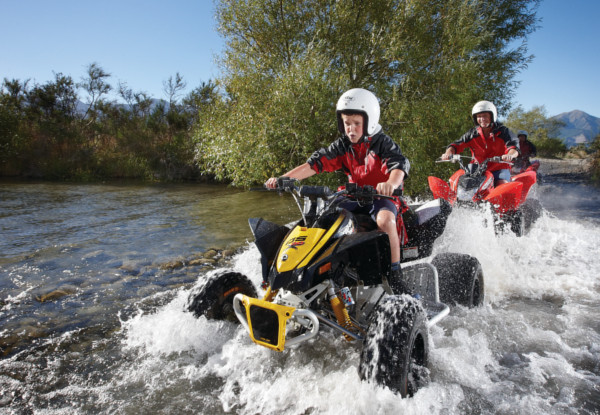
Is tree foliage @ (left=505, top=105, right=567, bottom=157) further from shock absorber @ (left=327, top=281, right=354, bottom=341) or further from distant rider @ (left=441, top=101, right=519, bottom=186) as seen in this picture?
shock absorber @ (left=327, top=281, right=354, bottom=341)

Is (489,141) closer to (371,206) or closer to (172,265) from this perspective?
(371,206)

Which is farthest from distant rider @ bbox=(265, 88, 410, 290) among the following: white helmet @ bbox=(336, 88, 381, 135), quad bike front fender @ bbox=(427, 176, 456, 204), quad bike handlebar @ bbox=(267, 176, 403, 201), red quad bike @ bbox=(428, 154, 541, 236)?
quad bike front fender @ bbox=(427, 176, 456, 204)

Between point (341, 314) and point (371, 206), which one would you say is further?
point (371, 206)

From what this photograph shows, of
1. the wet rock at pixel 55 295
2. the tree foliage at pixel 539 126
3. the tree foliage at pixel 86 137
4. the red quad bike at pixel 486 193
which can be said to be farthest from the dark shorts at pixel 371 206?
the tree foliage at pixel 539 126

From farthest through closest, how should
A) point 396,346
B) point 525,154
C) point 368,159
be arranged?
point 525,154
point 368,159
point 396,346

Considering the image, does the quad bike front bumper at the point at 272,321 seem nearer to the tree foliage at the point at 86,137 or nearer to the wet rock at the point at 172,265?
the wet rock at the point at 172,265

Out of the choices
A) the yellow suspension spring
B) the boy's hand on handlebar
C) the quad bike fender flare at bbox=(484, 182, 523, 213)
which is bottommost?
the yellow suspension spring

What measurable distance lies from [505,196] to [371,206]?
4.02 meters

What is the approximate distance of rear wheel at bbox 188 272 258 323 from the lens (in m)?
3.49

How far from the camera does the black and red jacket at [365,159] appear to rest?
3871mm

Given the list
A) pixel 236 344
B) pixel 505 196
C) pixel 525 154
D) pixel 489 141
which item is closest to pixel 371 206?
pixel 236 344

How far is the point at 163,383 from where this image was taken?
3.11 metres

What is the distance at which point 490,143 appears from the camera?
7438 mm

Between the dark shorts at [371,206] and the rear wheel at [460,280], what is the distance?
122 cm
